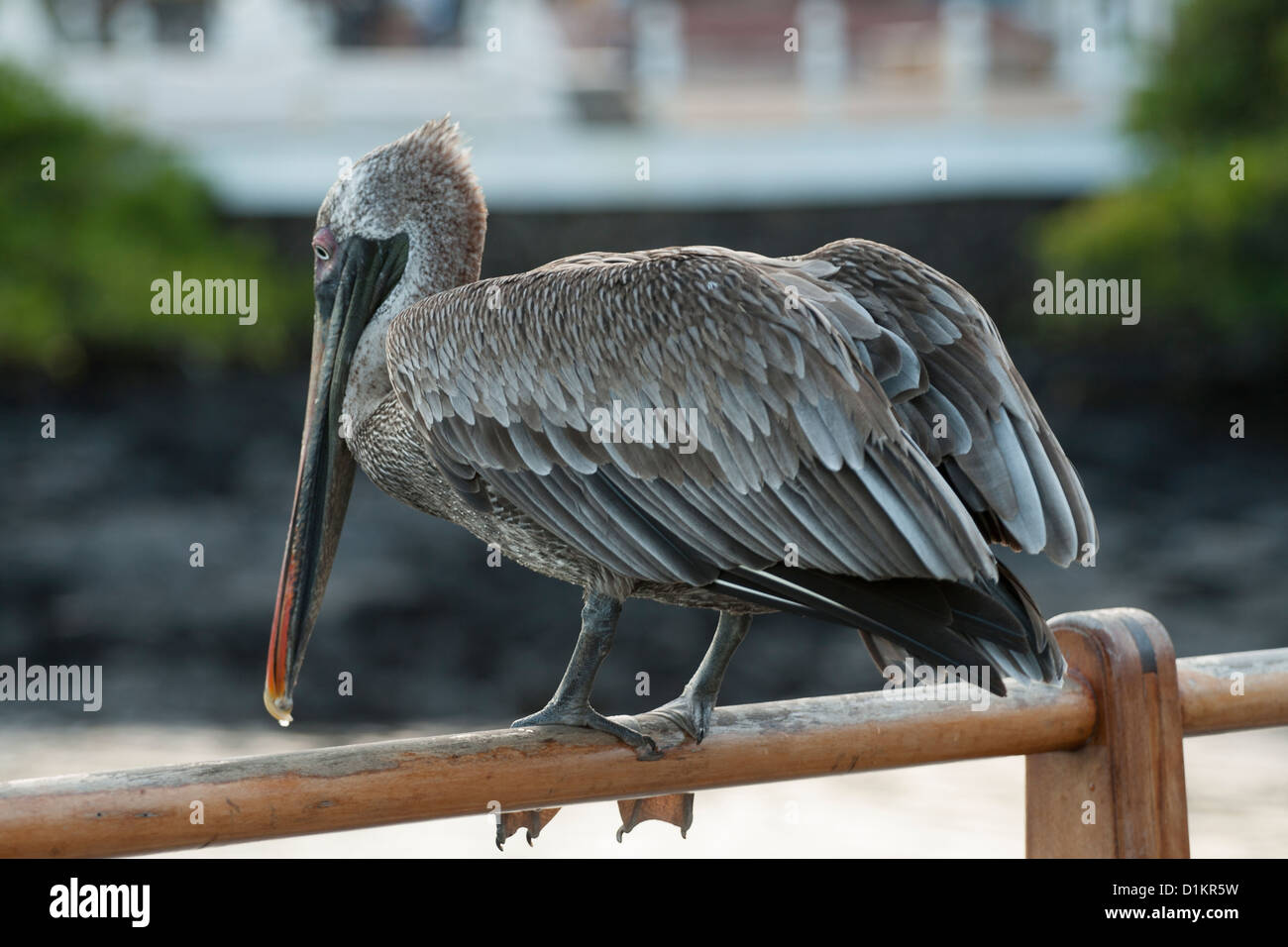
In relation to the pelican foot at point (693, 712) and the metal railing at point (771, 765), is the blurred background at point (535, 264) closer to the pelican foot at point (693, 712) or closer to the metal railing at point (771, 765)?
the metal railing at point (771, 765)

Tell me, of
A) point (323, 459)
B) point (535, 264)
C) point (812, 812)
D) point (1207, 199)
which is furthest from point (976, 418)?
point (535, 264)

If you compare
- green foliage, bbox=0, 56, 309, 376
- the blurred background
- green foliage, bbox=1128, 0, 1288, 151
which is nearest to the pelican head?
the blurred background

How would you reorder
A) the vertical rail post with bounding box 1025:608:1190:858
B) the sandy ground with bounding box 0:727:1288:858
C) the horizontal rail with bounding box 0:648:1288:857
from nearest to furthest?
the horizontal rail with bounding box 0:648:1288:857 → the vertical rail post with bounding box 1025:608:1190:858 → the sandy ground with bounding box 0:727:1288:858

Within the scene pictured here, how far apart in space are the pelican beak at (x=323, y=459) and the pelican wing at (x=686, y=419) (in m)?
0.17

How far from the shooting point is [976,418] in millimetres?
1766

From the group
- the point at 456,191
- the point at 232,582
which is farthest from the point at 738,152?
the point at 456,191

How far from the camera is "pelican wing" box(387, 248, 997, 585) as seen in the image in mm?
1678

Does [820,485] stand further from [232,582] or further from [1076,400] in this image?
[1076,400]

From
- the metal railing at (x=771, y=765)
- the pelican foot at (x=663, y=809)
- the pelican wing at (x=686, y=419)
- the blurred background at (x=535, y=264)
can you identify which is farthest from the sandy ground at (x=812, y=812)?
the pelican wing at (x=686, y=419)

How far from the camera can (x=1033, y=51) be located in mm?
12586

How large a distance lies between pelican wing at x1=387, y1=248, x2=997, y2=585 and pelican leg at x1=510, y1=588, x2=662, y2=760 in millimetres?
127

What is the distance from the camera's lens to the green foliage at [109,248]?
891cm

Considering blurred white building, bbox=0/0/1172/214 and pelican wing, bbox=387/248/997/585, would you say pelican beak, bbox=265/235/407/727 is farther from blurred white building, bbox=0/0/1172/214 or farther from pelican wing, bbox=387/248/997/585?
blurred white building, bbox=0/0/1172/214

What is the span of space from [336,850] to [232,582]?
2757mm
